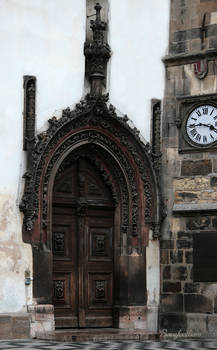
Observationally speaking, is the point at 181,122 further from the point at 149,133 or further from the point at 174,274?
the point at 174,274

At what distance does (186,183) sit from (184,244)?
0.96 metres

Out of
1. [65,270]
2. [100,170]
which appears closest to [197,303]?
[65,270]

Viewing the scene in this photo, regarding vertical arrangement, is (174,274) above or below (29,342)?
above

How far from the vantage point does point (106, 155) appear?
559 inches

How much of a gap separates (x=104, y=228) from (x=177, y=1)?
12.6ft

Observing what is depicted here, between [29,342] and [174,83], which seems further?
[174,83]

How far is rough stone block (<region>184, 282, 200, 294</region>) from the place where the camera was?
14094 mm

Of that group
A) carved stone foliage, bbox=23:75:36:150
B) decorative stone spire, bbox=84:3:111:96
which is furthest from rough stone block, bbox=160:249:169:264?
carved stone foliage, bbox=23:75:36:150

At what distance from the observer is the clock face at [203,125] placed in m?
14.3

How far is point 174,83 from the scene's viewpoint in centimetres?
1466

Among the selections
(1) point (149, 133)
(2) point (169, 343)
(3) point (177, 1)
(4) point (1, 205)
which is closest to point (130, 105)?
(1) point (149, 133)

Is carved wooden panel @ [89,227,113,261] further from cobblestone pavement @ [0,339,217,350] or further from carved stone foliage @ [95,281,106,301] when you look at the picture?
cobblestone pavement @ [0,339,217,350]

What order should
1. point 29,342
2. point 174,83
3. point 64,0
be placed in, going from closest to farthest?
point 29,342
point 64,0
point 174,83

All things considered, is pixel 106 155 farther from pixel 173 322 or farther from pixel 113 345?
pixel 113 345
